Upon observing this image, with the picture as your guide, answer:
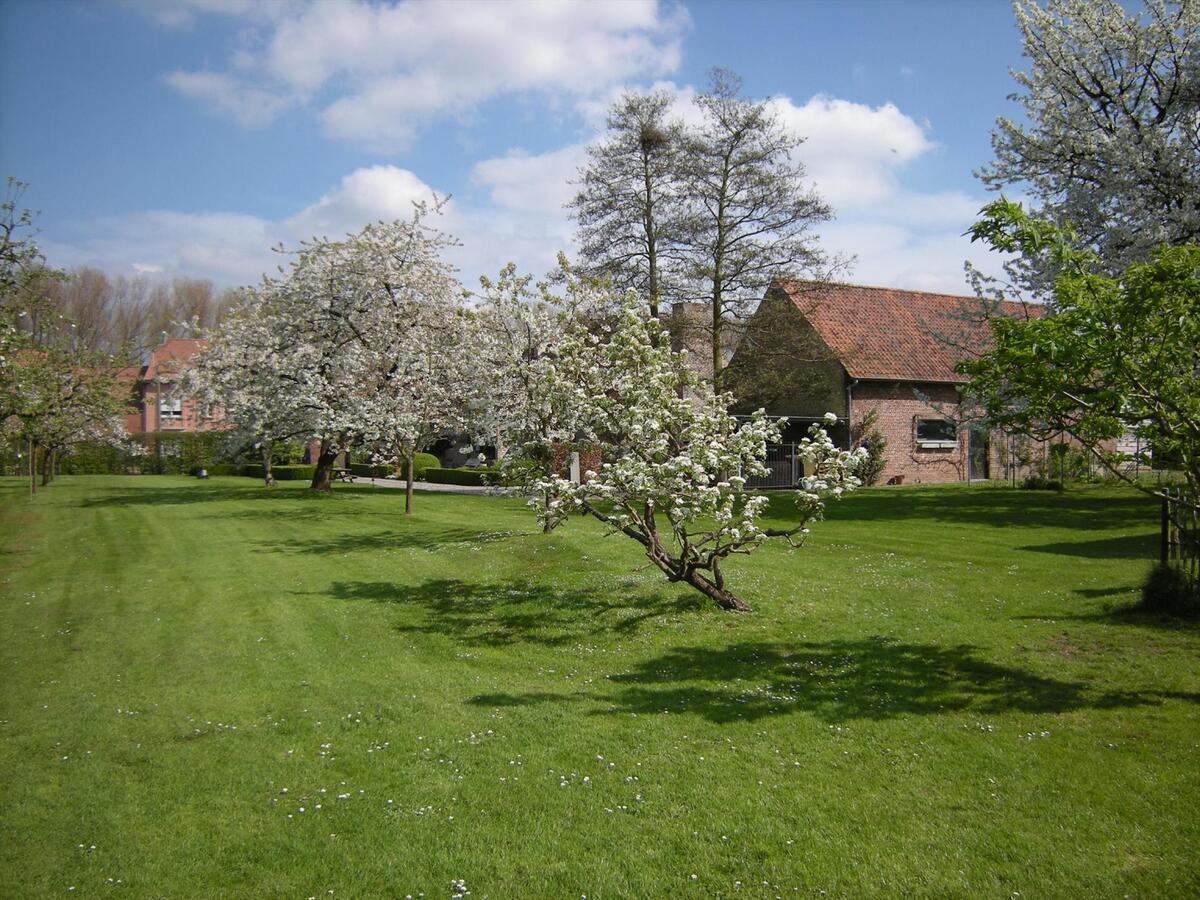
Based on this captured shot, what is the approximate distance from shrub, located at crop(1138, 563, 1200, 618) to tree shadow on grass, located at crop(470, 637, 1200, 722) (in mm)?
2903

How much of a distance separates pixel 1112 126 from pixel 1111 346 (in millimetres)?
15566

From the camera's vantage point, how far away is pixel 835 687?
812cm

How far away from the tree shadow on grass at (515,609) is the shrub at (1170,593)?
5614 millimetres

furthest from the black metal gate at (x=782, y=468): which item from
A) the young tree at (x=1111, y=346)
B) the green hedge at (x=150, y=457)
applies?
the green hedge at (x=150, y=457)

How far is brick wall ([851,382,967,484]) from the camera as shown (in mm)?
31844

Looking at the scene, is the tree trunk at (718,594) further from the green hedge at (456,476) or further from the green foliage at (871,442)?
the green hedge at (456,476)

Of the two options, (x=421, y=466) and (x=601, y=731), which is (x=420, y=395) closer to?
(x=601, y=731)

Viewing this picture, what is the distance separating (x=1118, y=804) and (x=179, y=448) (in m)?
49.7

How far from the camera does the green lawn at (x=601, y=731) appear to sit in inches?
192

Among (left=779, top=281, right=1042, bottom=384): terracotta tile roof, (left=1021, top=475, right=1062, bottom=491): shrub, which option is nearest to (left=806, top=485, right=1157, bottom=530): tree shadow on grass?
(left=1021, top=475, right=1062, bottom=491): shrub

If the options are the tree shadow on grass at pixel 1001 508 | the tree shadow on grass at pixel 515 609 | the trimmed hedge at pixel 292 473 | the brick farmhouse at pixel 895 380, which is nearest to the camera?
the tree shadow on grass at pixel 515 609

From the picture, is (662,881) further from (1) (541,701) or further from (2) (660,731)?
(1) (541,701)

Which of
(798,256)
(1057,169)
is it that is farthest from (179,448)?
(1057,169)

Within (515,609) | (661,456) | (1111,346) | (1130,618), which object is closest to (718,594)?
(661,456)
